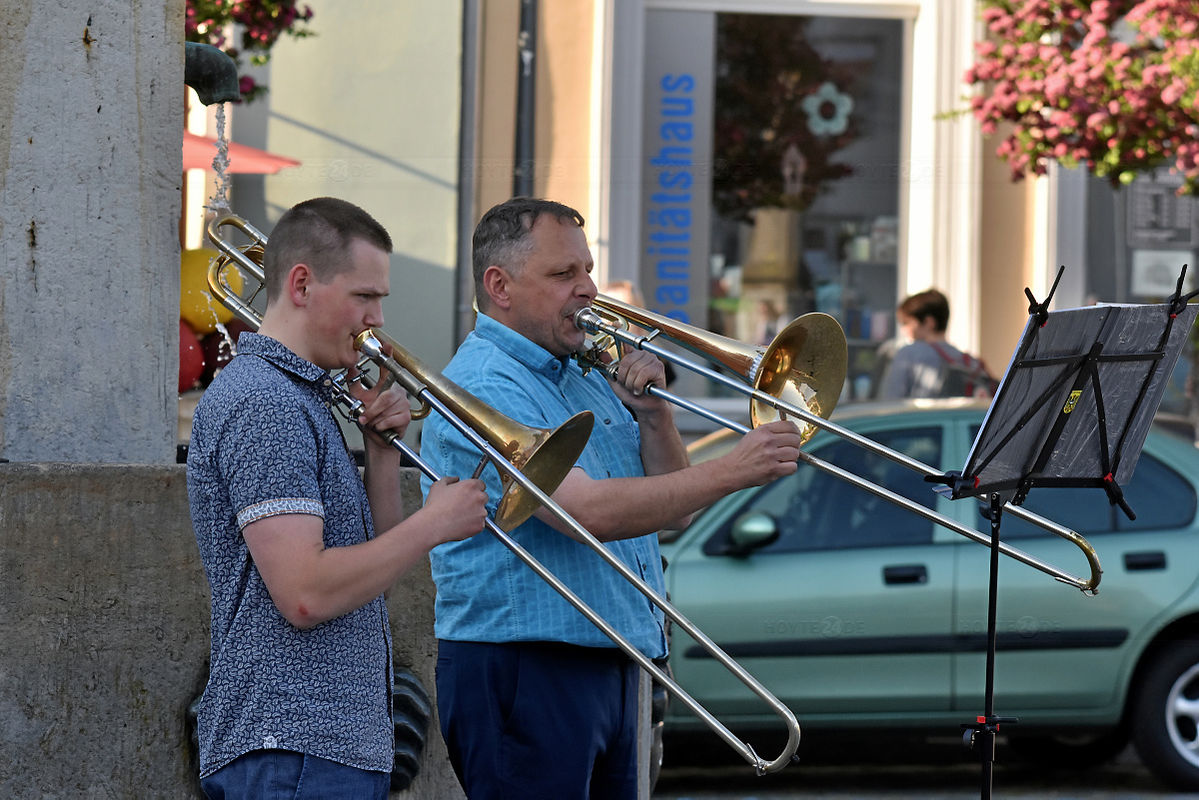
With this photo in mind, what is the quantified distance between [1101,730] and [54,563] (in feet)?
13.4

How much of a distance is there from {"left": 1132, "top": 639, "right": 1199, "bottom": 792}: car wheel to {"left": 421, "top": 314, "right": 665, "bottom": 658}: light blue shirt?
3.44 m

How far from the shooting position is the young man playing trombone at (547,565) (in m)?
3.00

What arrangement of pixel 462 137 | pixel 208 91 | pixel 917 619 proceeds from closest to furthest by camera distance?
pixel 208 91
pixel 917 619
pixel 462 137

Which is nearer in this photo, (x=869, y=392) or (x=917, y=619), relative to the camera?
(x=917, y=619)

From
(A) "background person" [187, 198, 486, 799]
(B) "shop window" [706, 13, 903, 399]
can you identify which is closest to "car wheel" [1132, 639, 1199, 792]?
(A) "background person" [187, 198, 486, 799]

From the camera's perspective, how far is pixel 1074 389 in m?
3.34

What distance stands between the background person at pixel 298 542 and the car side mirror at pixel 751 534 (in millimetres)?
3496

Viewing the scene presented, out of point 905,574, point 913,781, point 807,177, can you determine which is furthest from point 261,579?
point 807,177

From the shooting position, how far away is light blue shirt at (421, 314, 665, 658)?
3.04 metres

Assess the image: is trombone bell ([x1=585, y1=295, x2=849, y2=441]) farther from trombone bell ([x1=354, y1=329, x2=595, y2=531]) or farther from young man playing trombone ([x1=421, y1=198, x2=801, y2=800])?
trombone bell ([x1=354, y1=329, x2=595, y2=531])

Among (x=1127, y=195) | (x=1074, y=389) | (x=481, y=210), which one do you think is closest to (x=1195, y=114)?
(x=1127, y=195)

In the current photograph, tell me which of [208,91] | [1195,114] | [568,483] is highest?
[1195,114]

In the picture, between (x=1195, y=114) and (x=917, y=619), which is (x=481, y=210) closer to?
(x=1195, y=114)

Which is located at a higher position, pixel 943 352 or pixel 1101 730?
pixel 943 352
